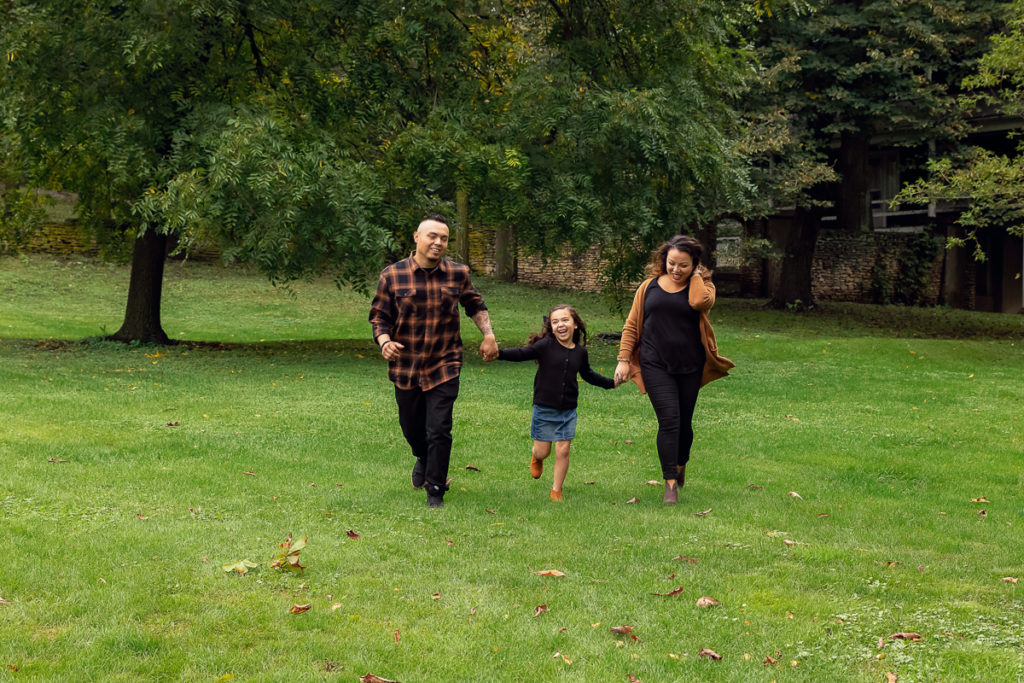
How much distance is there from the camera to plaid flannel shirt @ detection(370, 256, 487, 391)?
7.46 m

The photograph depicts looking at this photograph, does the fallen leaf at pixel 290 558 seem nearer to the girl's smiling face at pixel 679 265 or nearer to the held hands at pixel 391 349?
the held hands at pixel 391 349

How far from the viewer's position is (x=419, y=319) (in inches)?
295

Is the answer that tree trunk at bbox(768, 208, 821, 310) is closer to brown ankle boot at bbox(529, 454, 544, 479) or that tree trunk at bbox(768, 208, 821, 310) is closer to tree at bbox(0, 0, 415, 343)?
tree at bbox(0, 0, 415, 343)

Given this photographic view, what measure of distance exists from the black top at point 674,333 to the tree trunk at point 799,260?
24823 mm

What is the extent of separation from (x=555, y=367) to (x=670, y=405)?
→ 35.4 inches

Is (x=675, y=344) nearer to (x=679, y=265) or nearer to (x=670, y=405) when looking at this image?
(x=670, y=405)

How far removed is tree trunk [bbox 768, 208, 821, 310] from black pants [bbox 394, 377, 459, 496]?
25635 millimetres

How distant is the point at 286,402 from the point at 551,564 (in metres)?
8.18

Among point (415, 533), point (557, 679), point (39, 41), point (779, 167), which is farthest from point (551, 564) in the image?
point (779, 167)

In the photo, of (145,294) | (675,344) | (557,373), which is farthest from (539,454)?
(145,294)

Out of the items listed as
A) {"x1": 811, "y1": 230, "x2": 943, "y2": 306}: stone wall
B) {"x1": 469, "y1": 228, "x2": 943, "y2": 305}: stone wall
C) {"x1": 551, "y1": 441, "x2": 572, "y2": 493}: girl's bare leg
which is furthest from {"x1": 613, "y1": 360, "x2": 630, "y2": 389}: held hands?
{"x1": 811, "y1": 230, "x2": 943, "y2": 306}: stone wall

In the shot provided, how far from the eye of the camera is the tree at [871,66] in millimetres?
27109

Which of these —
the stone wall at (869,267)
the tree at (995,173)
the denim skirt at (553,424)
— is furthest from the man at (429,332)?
the stone wall at (869,267)

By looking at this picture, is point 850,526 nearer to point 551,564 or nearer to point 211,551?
point 551,564
